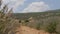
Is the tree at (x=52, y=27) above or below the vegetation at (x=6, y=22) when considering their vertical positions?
below

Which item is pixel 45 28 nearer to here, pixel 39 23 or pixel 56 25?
pixel 56 25

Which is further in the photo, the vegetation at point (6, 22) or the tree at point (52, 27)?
the tree at point (52, 27)

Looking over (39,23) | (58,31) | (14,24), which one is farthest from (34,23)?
(14,24)

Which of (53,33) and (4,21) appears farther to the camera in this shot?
(53,33)

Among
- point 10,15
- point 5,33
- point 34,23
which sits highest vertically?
point 10,15

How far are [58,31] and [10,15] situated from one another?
11.6 meters

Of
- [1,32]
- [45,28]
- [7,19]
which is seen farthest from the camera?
[45,28]

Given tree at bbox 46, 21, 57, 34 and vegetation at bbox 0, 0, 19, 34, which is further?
tree at bbox 46, 21, 57, 34

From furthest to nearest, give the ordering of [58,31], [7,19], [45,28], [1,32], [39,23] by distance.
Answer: [39,23]
[45,28]
[58,31]
[7,19]
[1,32]

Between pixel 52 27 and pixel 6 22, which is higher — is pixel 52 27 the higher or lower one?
the lower one

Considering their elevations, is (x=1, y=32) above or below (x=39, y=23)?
above

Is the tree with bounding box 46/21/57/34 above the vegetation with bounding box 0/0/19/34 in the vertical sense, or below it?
below

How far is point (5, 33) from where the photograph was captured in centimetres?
843

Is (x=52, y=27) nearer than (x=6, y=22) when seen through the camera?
No
